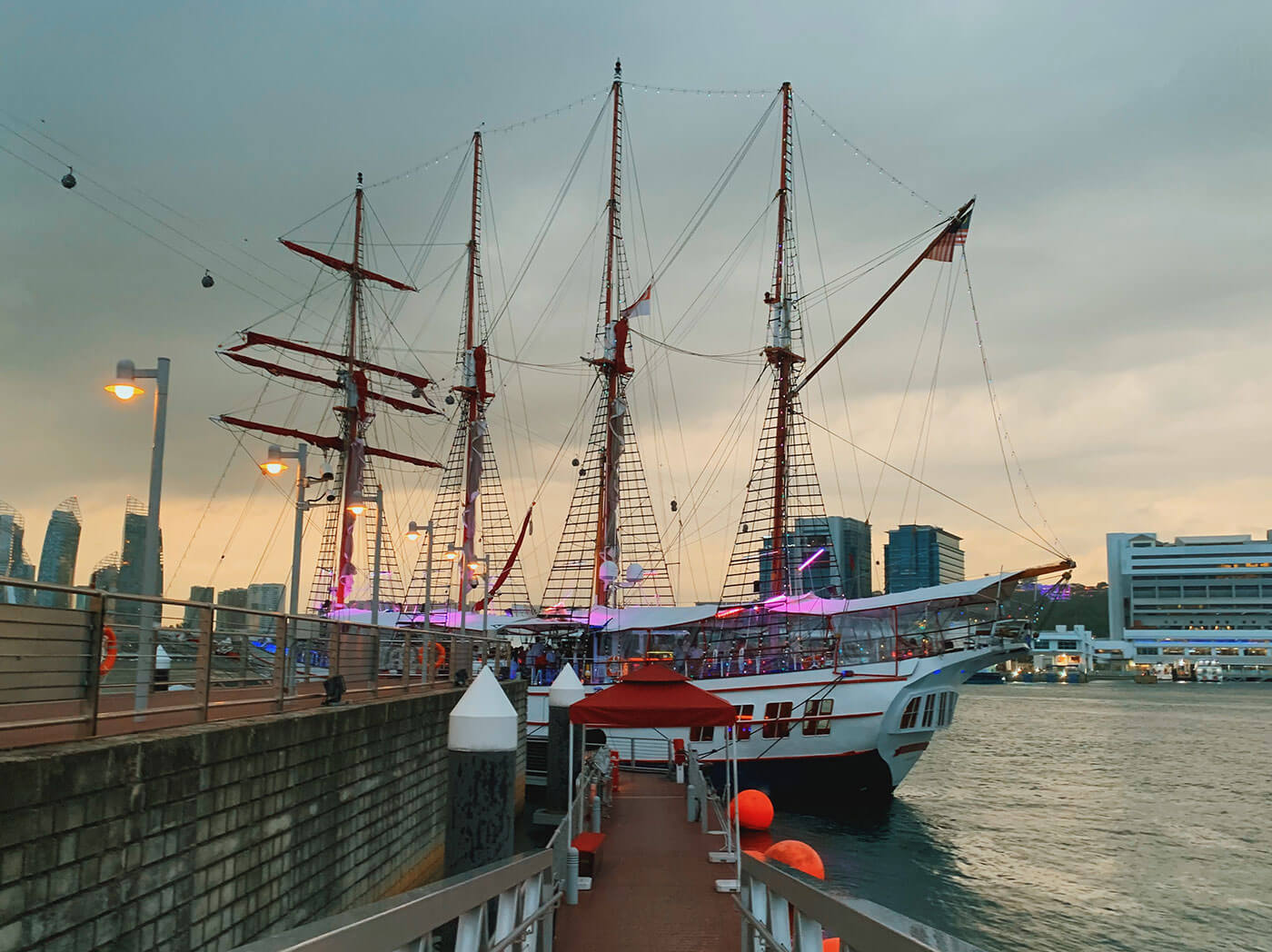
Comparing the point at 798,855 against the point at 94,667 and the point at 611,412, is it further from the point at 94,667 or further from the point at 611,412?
the point at 611,412

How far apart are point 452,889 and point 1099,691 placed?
172549 mm

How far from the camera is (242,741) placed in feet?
33.3

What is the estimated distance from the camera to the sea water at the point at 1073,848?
71.6 feet

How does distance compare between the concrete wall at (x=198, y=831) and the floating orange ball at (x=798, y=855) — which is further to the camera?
the floating orange ball at (x=798, y=855)

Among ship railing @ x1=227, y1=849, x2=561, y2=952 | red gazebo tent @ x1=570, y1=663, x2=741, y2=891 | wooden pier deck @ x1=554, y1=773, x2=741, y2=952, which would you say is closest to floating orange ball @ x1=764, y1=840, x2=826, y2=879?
wooden pier deck @ x1=554, y1=773, x2=741, y2=952

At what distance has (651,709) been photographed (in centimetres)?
1349

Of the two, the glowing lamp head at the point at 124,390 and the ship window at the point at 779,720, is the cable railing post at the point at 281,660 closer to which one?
the glowing lamp head at the point at 124,390

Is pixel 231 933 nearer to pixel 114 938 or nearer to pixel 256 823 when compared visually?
pixel 256 823

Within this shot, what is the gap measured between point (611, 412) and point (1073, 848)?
28.0 m

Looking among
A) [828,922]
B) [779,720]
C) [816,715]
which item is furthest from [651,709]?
[779,720]

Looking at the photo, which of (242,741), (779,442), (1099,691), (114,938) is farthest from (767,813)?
(1099,691)

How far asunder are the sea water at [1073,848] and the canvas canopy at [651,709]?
8176 millimetres

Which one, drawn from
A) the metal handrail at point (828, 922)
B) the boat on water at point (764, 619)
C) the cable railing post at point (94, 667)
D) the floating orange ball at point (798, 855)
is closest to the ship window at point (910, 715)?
the boat on water at point (764, 619)

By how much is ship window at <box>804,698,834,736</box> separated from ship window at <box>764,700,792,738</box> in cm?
58
